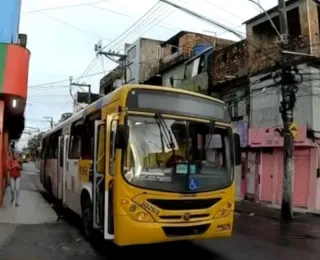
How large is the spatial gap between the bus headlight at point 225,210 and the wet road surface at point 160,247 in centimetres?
78

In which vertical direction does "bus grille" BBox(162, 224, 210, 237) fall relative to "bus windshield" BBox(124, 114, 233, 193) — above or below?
below

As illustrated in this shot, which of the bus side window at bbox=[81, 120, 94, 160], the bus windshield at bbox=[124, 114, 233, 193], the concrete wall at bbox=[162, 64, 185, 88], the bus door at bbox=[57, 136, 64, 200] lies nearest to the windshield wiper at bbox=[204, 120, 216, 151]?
the bus windshield at bbox=[124, 114, 233, 193]

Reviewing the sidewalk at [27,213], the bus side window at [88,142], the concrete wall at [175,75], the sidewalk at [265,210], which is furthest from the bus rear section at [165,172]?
the concrete wall at [175,75]

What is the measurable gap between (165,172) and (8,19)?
1073 centimetres

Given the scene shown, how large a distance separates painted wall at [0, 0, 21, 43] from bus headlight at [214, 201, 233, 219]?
10.7m

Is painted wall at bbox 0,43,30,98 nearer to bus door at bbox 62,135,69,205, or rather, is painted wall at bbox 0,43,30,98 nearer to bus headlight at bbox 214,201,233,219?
bus door at bbox 62,135,69,205

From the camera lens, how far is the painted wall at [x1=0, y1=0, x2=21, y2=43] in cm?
1589

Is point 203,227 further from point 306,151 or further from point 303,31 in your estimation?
point 303,31

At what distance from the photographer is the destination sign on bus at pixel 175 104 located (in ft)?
26.3

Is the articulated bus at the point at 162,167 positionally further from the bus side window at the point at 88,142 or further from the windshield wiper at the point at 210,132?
the bus side window at the point at 88,142

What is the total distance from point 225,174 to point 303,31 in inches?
551

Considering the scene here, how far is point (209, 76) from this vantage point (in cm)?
2733

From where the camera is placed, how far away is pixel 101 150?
8.67 m

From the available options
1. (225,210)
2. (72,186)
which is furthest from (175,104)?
(72,186)
